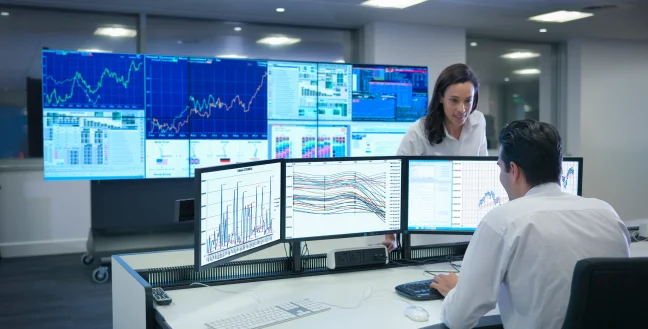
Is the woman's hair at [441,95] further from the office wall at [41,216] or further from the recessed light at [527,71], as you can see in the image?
the recessed light at [527,71]

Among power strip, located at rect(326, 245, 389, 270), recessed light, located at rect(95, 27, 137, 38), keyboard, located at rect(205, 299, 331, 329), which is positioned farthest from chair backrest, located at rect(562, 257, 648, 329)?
recessed light, located at rect(95, 27, 137, 38)

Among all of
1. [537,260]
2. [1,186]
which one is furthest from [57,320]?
[537,260]

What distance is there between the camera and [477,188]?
246 cm

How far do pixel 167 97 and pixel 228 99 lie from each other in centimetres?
52

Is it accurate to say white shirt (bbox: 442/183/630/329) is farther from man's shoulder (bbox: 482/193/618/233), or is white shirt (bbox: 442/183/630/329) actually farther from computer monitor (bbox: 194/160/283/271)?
computer monitor (bbox: 194/160/283/271)

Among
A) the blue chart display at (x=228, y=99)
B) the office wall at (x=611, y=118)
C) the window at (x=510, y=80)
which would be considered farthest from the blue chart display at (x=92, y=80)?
the office wall at (x=611, y=118)

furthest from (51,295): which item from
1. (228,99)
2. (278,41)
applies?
(278,41)

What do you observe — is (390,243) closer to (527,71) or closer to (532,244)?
(532,244)

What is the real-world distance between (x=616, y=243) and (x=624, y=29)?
22.1 ft

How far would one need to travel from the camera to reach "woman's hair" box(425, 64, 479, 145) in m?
2.75

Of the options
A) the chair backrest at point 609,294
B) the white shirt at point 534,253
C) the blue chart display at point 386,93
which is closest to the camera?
the chair backrest at point 609,294

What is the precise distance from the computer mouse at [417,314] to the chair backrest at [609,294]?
1.58 ft

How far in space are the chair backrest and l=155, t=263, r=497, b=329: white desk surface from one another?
0.49 metres

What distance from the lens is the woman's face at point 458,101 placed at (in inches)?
107
